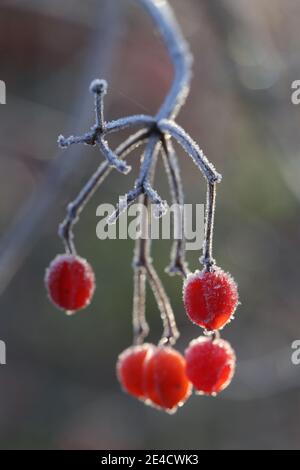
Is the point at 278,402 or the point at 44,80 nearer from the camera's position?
the point at 278,402

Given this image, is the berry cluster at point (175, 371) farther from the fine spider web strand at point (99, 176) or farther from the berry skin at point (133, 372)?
the fine spider web strand at point (99, 176)

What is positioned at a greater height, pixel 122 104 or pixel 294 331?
pixel 122 104

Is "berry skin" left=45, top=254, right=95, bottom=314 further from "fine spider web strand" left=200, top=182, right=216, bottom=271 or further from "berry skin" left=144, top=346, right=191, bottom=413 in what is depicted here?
"fine spider web strand" left=200, top=182, right=216, bottom=271

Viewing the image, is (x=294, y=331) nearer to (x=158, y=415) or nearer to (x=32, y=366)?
(x=158, y=415)

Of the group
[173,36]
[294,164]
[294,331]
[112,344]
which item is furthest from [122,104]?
[173,36]

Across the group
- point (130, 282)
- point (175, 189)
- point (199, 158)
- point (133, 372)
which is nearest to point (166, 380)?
point (133, 372)
